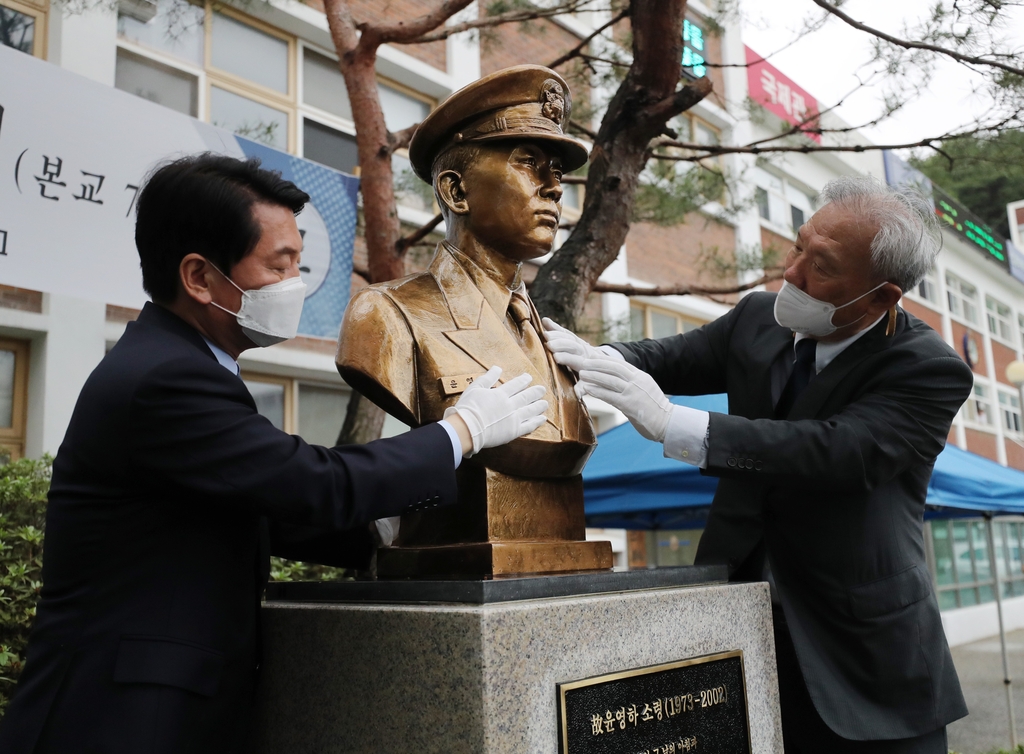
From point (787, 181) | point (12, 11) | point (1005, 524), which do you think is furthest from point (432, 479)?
point (1005, 524)

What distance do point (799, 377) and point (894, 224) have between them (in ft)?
1.50

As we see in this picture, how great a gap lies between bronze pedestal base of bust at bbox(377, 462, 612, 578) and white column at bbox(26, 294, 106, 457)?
4.10 metres

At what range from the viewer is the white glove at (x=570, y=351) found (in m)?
2.11

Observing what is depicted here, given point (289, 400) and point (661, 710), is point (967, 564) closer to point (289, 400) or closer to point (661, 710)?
point (289, 400)

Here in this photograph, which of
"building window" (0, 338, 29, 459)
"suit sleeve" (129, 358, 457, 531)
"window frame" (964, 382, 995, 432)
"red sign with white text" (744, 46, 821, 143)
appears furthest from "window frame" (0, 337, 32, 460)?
"window frame" (964, 382, 995, 432)

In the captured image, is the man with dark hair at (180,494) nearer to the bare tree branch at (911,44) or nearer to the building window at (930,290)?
the bare tree branch at (911,44)

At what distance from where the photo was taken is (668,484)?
14.4 ft

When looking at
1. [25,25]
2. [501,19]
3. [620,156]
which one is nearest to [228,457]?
[620,156]

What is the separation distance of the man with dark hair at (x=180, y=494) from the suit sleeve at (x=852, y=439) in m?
0.67

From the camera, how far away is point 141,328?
165 cm

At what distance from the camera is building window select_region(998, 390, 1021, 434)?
69.5 feet

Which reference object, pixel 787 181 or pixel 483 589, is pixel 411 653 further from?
pixel 787 181

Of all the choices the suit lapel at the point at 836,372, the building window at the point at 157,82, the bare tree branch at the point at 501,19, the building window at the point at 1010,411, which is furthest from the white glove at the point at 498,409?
the building window at the point at 1010,411

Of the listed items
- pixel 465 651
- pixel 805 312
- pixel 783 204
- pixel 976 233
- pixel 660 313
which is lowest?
pixel 465 651
